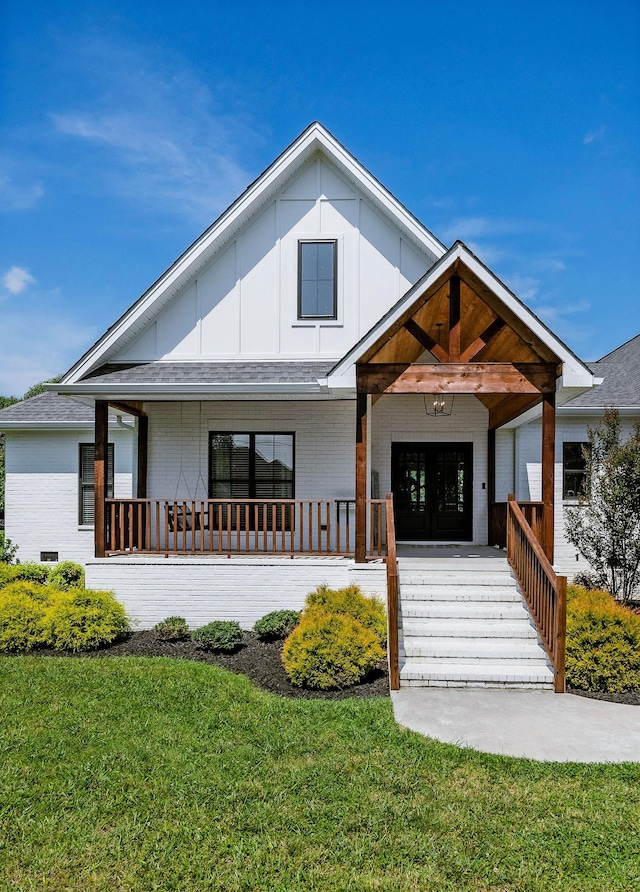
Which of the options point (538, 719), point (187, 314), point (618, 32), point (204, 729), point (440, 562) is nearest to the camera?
point (204, 729)

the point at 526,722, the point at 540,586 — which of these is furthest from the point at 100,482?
the point at 526,722

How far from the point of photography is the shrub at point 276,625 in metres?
8.80

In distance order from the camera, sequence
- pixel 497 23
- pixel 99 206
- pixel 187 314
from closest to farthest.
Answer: pixel 187 314 → pixel 497 23 → pixel 99 206

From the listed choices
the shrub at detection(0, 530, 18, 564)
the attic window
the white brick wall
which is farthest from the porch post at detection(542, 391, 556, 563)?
the shrub at detection(0, 530, 18, 564)

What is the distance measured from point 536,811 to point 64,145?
1642 centimetres

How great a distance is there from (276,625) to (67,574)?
20.2 feet

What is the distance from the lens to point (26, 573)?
12.0 metres

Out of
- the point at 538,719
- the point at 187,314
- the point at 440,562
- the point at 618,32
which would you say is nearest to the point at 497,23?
the point at 618,32

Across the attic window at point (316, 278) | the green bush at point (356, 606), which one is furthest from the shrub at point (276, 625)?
the attic window at point (316, 278)

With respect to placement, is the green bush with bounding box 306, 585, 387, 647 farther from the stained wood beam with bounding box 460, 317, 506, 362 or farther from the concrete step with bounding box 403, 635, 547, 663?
the stained wood beam with bounding box 460, 317, 506, 362

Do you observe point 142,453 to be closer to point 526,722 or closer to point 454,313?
point 454,313

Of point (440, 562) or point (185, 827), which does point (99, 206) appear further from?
point (185, 827)

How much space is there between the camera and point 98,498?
32.7 ft

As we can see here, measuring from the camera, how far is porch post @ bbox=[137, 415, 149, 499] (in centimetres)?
1143
